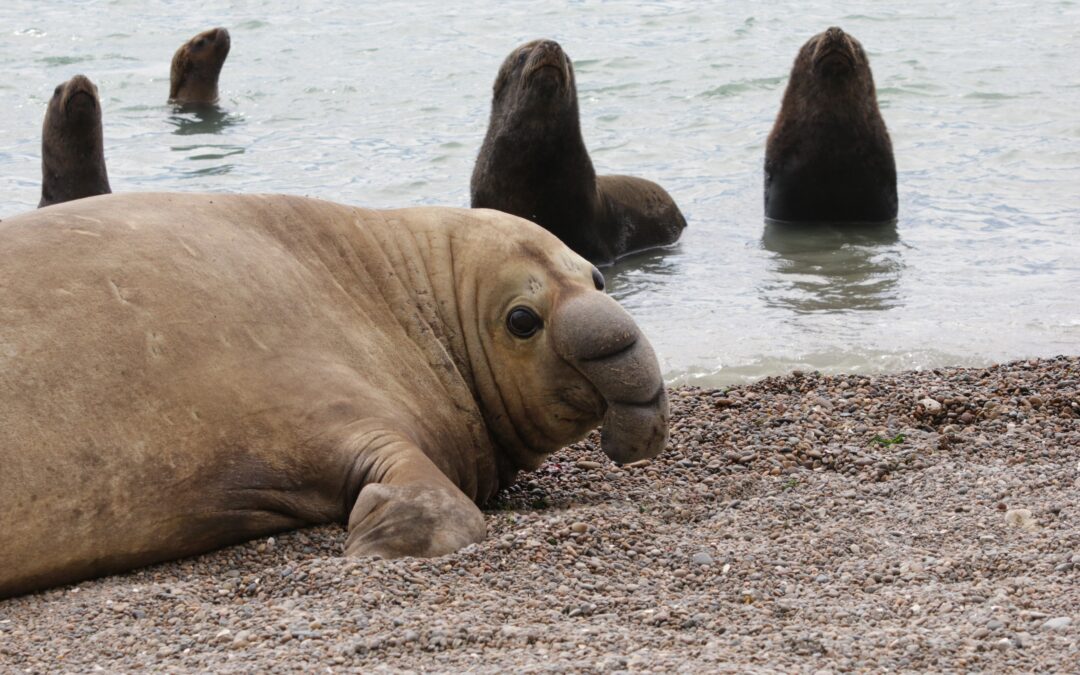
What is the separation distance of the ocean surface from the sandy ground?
2188mm

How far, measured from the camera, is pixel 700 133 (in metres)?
15.8

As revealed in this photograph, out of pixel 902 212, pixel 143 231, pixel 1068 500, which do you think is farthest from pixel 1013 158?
pixel 143 231

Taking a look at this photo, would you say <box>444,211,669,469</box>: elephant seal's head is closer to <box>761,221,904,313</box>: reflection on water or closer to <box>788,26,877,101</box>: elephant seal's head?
<box>761,221,904,313</box>: reflection on water

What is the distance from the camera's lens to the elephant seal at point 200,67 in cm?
1784

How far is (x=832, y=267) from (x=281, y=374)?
6419 millimetres

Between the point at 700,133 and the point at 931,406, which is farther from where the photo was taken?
the point at 700,133

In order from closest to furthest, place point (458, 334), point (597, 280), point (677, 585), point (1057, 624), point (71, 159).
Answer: point (1057, 624) < point (677, 585) < point (458, 334) < point (597, 280) < point (71, 159)

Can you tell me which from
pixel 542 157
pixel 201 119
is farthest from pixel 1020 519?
pixel 201 119

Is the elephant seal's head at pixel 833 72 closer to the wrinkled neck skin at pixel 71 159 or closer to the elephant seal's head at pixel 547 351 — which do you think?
the wrinkled neck skin at pixel 71 159

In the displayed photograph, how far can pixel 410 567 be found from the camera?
13.4ft

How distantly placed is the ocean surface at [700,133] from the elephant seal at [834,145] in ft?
1.13

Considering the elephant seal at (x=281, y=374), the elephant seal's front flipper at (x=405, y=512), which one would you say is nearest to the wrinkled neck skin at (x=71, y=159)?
the elephant seal at (x=281, y=374)

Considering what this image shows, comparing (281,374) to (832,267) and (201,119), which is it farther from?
(201,119)

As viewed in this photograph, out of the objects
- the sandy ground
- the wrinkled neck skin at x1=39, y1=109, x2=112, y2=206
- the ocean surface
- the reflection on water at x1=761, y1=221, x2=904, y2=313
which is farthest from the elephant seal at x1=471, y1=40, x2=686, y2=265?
the sandy ground
